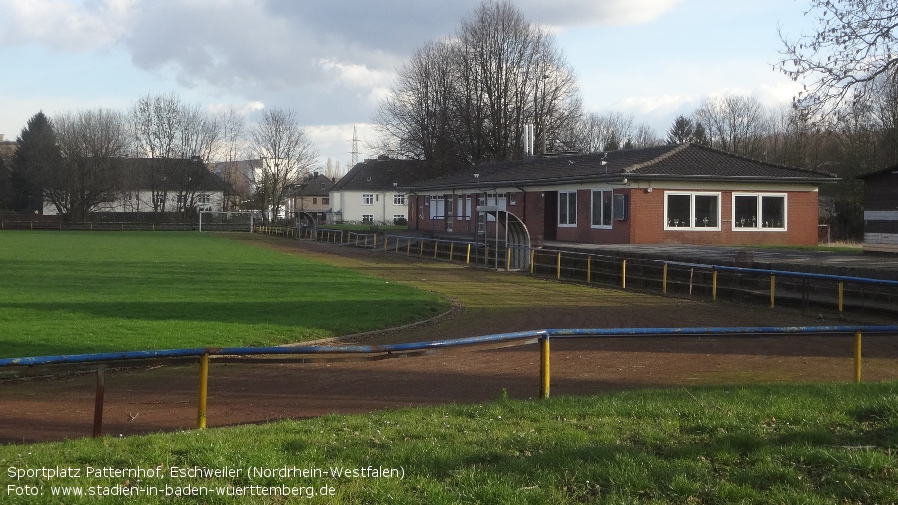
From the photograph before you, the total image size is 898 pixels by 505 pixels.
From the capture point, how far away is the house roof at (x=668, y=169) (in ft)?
116

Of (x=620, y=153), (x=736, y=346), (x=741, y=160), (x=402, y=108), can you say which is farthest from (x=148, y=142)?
(x=736, y=346)

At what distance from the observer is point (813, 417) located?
726 cm

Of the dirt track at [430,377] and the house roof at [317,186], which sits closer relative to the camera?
the dirt track at [430,377]

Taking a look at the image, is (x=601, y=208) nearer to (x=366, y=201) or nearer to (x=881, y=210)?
(x=881, y=210)

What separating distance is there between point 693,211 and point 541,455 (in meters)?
31.9

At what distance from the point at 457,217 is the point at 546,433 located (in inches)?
1839

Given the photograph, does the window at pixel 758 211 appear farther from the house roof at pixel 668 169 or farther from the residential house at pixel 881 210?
the residential house at pixel 881 210

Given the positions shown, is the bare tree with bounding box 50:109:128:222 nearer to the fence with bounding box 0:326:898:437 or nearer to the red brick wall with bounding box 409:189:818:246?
the red brick wall with bounding box 409:189:818:246

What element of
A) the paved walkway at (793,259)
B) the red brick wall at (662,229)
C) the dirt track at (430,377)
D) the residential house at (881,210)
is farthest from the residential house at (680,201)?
the dirt track at (430,377)

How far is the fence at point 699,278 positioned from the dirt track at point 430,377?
1450 millimetres

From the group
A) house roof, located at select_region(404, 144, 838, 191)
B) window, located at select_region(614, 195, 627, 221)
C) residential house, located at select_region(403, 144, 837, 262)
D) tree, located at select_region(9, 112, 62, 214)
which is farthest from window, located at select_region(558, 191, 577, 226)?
tree, located at select_region(9, 112, 62, 214)

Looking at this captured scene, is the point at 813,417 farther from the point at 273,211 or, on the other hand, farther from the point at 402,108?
the point at 273,211

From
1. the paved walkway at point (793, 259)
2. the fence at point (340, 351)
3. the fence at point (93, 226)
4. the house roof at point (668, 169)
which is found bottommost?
the fence at point (340, 351)

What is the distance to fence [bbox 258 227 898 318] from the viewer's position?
1955cm
